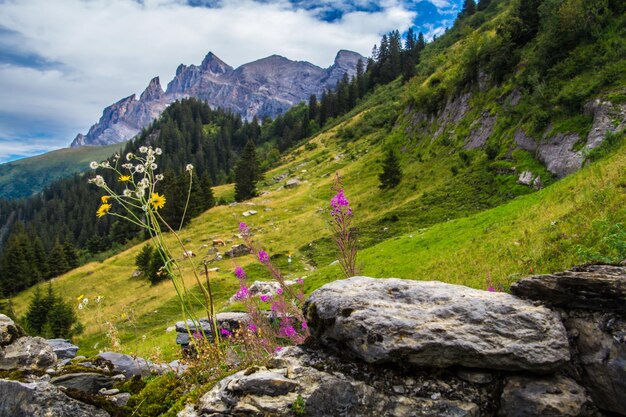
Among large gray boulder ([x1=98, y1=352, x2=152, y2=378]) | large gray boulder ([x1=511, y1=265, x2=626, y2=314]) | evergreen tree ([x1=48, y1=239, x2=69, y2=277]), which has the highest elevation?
large gray boulder ([x1=511, y1=265, x2=626, y2=314])

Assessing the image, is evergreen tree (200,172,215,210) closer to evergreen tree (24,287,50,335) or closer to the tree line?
the tree line

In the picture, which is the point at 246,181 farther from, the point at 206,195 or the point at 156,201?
the point at 156,201

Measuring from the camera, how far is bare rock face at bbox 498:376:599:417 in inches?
177

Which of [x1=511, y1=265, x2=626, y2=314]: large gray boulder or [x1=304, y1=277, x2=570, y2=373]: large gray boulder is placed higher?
[x1=511, y1=265, x2=626, y2=314]: large gray boulder

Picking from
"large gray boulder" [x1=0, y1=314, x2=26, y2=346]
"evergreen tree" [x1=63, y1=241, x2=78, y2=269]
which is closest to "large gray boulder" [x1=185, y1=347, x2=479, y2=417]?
"large gray boulder" [x1=0, y1=314, x2=26, y2=346]

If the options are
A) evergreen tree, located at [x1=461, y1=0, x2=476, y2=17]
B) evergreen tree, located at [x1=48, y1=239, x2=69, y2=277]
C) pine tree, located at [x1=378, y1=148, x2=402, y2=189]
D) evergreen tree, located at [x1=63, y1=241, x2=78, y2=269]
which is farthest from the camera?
evergreen tree, located at [x1=461, y1=0, x2=476, y2=17]

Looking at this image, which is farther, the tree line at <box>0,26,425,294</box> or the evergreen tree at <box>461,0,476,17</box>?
the evergreen tree at <box>461,0,476,17</box>

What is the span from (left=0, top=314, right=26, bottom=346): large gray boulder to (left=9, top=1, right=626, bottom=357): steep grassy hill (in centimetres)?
188

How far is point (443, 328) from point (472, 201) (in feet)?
100

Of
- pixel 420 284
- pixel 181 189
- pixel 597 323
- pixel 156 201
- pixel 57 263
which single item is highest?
pixel 181 189

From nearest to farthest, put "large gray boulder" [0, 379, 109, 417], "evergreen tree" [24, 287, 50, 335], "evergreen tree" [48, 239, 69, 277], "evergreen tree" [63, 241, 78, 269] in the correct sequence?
"large gray boulder" [0, 379, 109, 417]
"evergreen tree" [24, 287, 50, 335]
"evergreen tree" [48, 239, 69, 277]
"evergreen tree" [63, 241, 78, 269]

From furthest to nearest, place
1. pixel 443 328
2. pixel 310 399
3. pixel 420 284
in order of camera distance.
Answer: pixel 420 284 → pixel 443 328 → pixel 310 399

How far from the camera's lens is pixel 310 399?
4664 millimetres

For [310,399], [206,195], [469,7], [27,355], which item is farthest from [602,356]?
[469,7]
